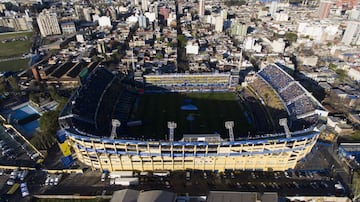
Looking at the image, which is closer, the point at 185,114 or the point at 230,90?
the point at 185,114

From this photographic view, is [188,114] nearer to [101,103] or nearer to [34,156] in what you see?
[101,103]

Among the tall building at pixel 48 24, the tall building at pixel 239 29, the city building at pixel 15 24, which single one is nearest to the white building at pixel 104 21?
the tall building at pixel 48 24

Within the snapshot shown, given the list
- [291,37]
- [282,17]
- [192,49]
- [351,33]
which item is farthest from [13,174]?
[282,17]

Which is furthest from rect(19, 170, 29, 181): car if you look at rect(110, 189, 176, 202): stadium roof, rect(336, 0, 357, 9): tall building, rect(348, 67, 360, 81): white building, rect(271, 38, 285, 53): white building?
rect(336, 0, 357, 9): tall building

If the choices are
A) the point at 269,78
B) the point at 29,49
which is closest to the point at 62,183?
the point at 269,78

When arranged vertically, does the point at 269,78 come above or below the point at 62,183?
above

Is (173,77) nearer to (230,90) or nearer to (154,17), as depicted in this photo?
(230,90)

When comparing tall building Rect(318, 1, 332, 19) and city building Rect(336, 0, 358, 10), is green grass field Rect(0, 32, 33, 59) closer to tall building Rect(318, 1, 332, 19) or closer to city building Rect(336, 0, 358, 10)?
tall building Rect(318, 1, 332, 19)
